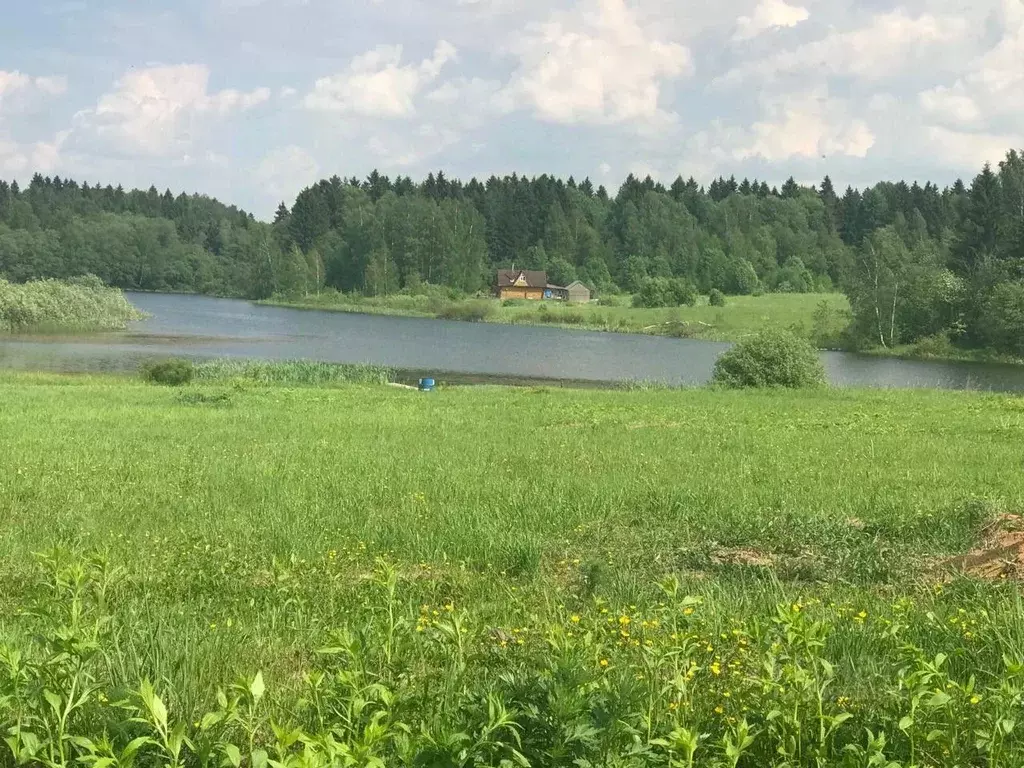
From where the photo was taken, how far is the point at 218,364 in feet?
161

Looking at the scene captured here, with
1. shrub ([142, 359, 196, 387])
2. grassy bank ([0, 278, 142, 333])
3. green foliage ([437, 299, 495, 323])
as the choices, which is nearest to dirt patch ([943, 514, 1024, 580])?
shrub ([142, 359, 196, 387])

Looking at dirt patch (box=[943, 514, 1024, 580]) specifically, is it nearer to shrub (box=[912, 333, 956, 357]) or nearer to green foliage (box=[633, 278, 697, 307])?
shrub (box=[912, 333, 956, 357])

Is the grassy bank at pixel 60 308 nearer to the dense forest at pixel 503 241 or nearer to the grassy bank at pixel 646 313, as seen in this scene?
the grassy bank at pixel 646 313

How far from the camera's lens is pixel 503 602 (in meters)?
7.46

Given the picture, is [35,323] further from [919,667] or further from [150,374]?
[919,667]

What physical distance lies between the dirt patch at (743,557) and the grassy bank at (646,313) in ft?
275

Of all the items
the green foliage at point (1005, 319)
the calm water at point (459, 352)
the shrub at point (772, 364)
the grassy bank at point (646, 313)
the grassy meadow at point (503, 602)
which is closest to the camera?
the grassy meadow at point (503, 602)

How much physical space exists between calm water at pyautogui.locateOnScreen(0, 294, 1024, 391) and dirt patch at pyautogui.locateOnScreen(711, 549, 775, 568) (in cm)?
4066

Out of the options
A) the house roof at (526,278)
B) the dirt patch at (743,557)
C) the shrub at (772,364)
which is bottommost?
the dirt patch at (743,557)

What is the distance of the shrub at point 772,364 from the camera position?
39.5 m

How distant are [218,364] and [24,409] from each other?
24271mm

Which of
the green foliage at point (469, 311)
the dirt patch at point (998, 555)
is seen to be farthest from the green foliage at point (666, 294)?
the dirt patch at point (998, 555)

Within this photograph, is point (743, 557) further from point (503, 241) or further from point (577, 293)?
point (503, 241)

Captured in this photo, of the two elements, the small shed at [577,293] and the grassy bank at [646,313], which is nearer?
the grassy bank at [646,313]
